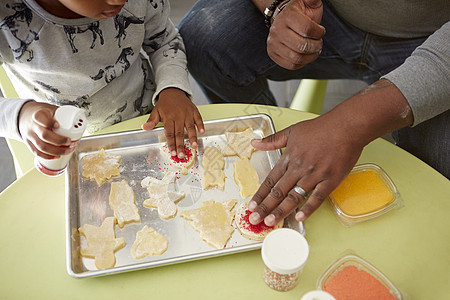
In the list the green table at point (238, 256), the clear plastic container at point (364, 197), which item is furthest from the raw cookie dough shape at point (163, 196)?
the clear plastic container at point (364, 197)

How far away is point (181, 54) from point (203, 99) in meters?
0.74

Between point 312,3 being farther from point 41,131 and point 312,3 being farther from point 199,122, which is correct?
point 41,131

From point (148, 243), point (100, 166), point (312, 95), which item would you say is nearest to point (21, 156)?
point (100, 166)

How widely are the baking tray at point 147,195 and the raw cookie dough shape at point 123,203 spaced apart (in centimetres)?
1

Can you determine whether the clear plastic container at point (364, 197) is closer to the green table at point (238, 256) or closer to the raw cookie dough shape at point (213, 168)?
the green table at point (238, 256)

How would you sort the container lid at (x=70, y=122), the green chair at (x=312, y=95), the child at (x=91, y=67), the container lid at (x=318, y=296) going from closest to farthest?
the container lid at (x=318, y=296)
the container lid at (x=70, y=122)
the child at (x=91, y=67)
the green chair at (x=312, y=95)

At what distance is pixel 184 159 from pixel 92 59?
0.36m

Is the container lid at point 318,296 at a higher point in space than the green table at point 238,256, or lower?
higher

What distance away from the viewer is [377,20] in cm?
113

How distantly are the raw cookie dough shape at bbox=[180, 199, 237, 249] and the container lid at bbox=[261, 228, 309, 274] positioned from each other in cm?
17

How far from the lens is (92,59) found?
1.02 m

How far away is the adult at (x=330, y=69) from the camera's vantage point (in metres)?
0.83

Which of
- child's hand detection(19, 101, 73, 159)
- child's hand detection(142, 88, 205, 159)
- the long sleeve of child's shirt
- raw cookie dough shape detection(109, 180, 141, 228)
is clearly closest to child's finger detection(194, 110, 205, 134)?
child's hand detection(142, 88, 205, 159)

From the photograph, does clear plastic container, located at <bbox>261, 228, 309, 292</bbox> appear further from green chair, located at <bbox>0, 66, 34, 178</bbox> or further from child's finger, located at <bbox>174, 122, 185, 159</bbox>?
green chair, located at <bbox>0, 66, 34, 178</bbox>
